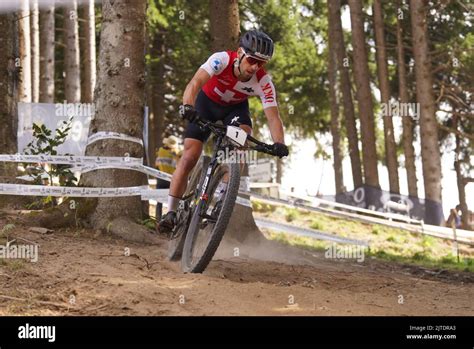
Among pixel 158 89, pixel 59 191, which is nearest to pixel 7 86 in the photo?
pixel 59 191

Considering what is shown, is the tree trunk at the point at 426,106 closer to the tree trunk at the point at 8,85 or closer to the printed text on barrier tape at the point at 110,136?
the printed text on barrier tape at the point at 110,136

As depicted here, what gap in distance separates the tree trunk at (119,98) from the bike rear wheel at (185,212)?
4.61 feet

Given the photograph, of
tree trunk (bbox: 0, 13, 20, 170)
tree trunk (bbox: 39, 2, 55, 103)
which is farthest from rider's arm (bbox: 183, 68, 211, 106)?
tree trunk (bbox: 39, 2, 55, 103)

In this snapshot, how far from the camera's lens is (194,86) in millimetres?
6672

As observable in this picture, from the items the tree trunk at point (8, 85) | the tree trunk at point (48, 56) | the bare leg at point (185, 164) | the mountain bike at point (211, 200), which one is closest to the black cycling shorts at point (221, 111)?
the bare leg at point (185, 164)

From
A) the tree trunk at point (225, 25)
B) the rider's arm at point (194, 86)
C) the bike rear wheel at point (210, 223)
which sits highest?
the tree trunk at point (225, 25)

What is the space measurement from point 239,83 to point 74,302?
293 cm

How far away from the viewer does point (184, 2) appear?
24.6 meters

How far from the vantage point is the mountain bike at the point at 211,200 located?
6.29 metres

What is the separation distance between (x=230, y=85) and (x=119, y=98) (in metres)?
2.27

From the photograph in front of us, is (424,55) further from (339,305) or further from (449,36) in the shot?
(339,305)

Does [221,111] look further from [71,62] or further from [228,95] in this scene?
[71,62]

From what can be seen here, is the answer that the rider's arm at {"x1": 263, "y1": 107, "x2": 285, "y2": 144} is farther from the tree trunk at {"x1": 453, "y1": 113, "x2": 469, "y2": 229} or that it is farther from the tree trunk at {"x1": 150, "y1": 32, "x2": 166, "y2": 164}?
the tree trunk at {"x1": 453, "y1": 113, "x2": 469, "y2": 229}
